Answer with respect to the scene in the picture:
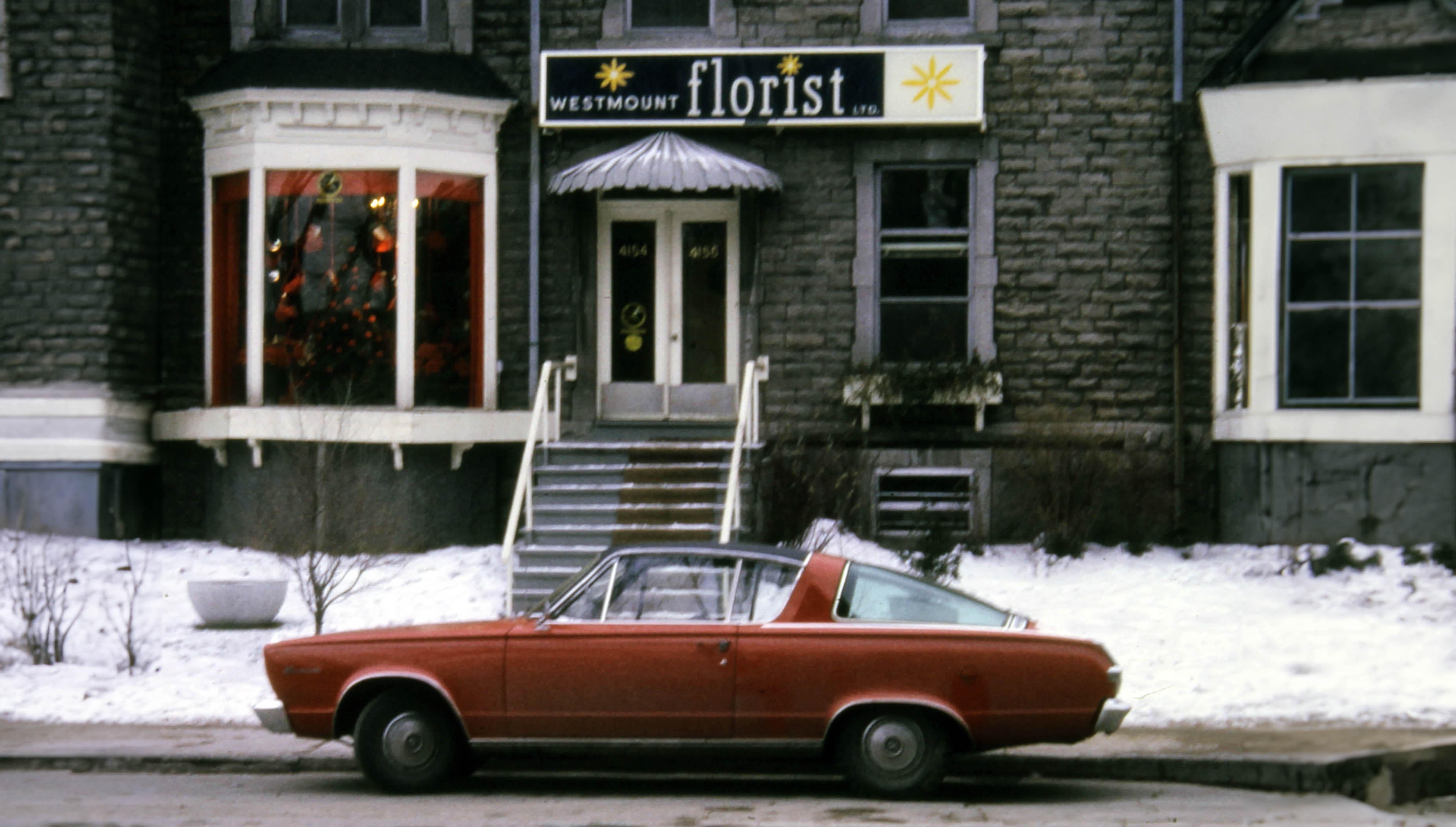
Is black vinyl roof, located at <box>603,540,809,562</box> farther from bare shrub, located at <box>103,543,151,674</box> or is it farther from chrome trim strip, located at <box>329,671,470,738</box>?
bare shrub, located at <box>103,543,151,674</box>

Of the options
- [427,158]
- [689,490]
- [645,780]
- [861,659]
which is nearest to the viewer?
[861,659]

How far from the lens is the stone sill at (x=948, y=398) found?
1611 cm

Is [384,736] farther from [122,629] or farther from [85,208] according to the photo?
[85,208]

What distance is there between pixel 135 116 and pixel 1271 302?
1088 centimetres

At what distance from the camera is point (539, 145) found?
1677cm

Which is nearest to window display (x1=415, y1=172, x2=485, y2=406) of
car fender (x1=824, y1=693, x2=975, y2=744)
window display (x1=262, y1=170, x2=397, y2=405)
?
window display (x1=262, y1=170, x2=397, y2=405)

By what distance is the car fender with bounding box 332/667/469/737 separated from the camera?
8508mm

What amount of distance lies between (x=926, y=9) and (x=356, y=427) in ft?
22.4

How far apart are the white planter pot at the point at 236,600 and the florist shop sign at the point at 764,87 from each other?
564 cm

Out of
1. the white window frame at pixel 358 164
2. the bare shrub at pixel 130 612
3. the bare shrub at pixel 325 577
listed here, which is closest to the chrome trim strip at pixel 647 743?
the bare shrub at pixel 325 577

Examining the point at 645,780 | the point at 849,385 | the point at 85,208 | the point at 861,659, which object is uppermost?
the point at 85,208

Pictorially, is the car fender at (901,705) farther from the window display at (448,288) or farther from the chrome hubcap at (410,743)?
the window display at (448,288)

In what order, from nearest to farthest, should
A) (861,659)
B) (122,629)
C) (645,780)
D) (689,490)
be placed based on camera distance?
(861,659), (645,780), (122,629), (689,490)

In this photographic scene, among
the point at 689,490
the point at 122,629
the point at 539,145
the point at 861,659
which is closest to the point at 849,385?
the point at 689,490
